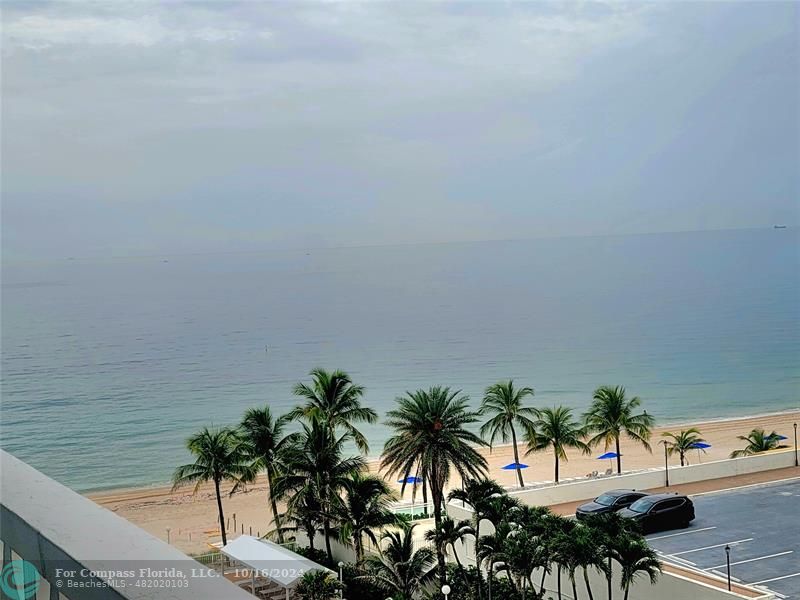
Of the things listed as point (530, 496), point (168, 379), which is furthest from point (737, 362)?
point (530, 496)

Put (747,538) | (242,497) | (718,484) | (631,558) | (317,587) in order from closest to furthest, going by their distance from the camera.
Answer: (631,558) → (317,587) → (747,538) → (718,484) → (242,497)

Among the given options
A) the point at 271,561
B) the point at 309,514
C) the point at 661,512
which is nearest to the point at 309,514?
the point at 309,514

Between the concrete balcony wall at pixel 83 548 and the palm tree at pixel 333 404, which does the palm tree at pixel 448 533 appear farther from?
the concrete balcony wall at pixel 83 548

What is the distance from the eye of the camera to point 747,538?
17.6 m

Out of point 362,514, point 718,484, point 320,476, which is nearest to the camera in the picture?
point 362,514

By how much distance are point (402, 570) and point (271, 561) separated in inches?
107

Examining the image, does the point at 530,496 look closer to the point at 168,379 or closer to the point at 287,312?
the point at 168,379

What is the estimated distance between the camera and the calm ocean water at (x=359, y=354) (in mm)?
60281

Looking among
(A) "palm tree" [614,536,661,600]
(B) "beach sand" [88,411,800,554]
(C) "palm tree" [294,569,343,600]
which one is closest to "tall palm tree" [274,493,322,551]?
(C) "palm tree" [294,569,343,600]

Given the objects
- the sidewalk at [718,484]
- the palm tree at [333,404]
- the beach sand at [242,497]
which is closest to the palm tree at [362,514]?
the sidewalk at [718,484]

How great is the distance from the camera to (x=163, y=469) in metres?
48.1

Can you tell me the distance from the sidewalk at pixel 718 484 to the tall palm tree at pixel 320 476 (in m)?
5.21

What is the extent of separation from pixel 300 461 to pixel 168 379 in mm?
58807

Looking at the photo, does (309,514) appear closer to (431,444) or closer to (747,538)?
(431,444)
